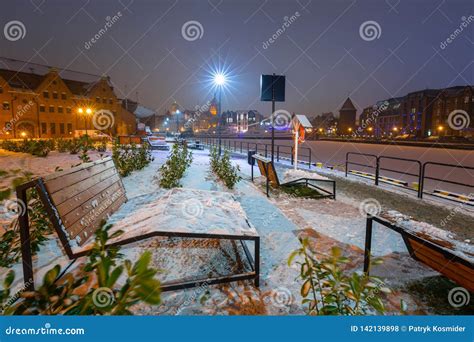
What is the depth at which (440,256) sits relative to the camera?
2.70 m

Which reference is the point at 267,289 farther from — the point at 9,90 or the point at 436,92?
the point at 436,92

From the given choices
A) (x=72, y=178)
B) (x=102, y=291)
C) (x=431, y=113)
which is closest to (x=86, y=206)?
(x=72, y=178)

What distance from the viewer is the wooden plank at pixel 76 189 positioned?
8.95 feet

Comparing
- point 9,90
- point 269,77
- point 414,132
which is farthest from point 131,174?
point 414,132

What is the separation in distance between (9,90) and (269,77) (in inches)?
1660

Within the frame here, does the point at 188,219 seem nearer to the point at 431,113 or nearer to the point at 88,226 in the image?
the point at 88,226

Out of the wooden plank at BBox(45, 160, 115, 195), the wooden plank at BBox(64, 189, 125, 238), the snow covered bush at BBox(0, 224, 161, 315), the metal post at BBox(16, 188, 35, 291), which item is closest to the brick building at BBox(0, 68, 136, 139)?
the wooden plank at BBox(64, 189, 125, 238)

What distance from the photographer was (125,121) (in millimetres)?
53625

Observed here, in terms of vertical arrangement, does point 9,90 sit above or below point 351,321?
above

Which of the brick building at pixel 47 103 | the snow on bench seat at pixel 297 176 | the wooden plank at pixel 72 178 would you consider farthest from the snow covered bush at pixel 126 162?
the brick building at pixel 47 103

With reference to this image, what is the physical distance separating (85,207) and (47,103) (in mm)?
46863

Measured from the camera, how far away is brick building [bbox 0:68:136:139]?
1441 inches

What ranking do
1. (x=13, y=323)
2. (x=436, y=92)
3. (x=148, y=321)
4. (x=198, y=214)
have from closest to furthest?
→ (x=13, y=323)
(x=148, y=321)
(x=198, y=214)
(x=436, y=92)

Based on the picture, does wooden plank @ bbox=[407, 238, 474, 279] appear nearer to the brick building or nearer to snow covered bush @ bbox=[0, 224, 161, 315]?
snow covered bush @ bbox=[0, 224, 161, 315]
